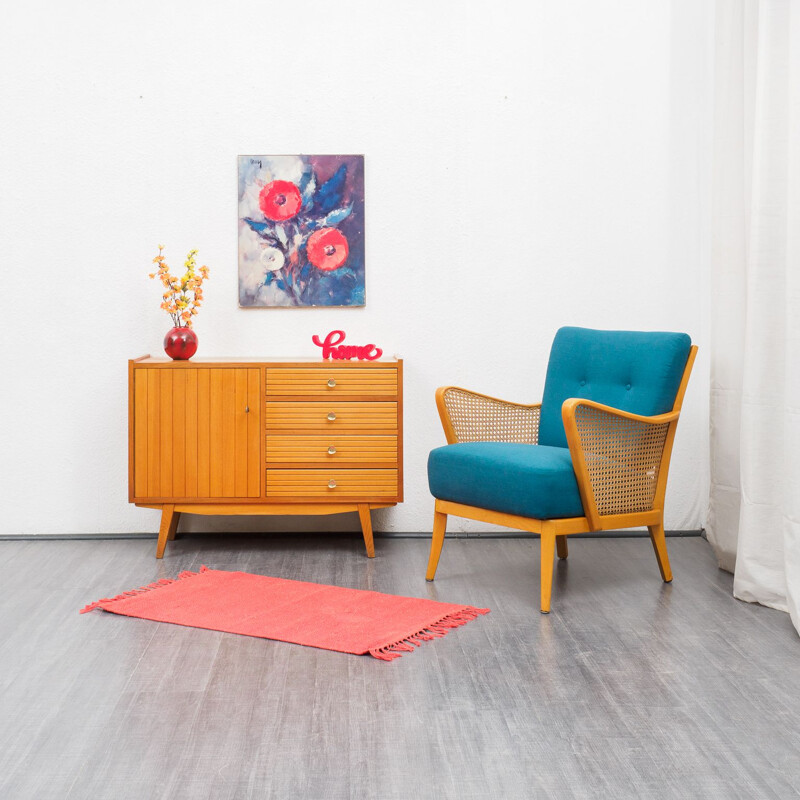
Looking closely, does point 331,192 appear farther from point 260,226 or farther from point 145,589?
point 145,589

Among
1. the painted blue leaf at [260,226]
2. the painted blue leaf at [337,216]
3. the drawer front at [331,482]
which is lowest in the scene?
the drawer front at [331,482]

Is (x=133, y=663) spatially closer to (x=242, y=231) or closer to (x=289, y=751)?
(x=289, y=751)

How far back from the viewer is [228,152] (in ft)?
13.4

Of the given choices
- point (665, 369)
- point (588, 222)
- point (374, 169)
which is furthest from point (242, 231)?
point (665, 369)

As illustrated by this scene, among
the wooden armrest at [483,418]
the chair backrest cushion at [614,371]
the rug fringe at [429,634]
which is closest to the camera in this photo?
the rug fringe at [429,634]

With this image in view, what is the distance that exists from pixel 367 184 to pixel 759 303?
70.1 inches

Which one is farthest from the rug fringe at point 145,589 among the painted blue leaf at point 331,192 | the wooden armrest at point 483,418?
the painted blue leaf at point 331,192

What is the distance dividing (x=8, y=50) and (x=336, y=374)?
6.59 feet

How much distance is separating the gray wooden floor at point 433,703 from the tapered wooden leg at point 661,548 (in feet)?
0.28

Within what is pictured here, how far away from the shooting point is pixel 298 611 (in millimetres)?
2994

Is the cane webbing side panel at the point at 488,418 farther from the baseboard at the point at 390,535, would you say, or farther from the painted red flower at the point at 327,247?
the painted red flower at the point at 327,247

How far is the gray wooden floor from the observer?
1855 mm

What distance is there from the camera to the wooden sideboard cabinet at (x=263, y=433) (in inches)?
147

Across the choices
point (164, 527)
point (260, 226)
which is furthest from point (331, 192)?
point (164, 527)
